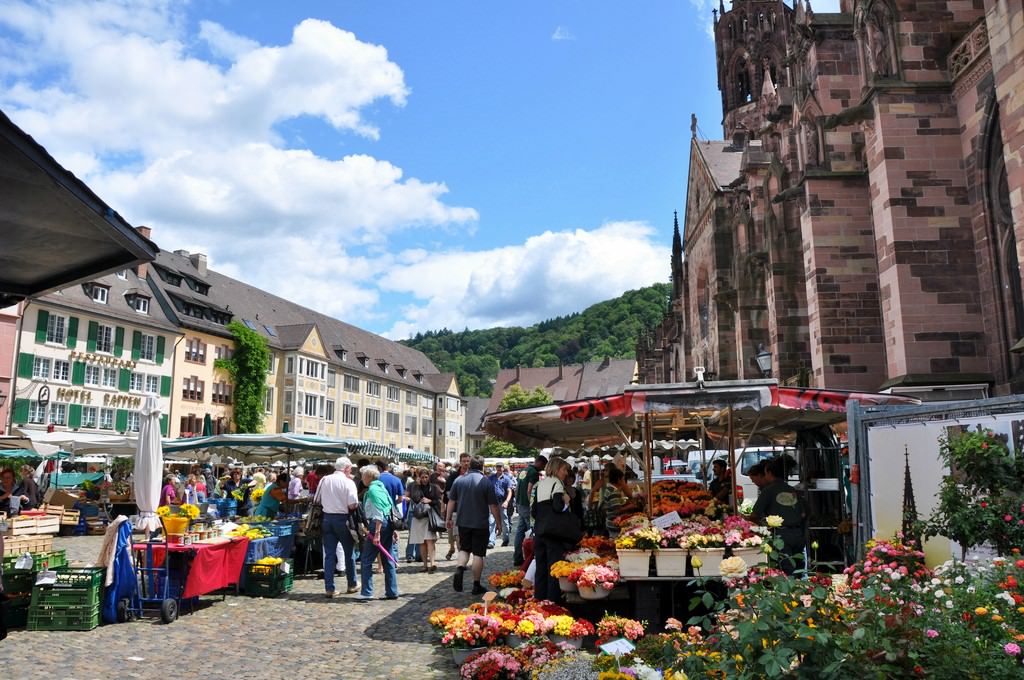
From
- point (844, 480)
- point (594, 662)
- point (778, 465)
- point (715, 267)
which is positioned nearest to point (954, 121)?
point (844, 480)

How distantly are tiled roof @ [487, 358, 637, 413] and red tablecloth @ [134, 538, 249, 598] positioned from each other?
86.6m

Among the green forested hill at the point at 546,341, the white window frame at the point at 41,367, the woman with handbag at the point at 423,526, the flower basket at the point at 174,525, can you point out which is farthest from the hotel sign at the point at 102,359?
the green forested hill at the point at 546,341

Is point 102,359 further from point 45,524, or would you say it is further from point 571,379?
point 571,379

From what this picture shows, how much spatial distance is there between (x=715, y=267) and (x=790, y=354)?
1384 centimetres

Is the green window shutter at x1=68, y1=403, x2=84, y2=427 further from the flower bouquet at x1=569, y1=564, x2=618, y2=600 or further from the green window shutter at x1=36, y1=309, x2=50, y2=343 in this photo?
the flower bouquet at x1=569, y1=564, x2=618, y2=600

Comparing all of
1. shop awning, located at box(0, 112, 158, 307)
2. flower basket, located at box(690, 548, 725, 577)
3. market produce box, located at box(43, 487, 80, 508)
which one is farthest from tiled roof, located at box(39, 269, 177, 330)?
flower basket, located at box(690, 548, 725, 577)

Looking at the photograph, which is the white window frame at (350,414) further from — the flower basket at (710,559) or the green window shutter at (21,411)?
the flower basket at (710,559)

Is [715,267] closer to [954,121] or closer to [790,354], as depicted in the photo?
[790,354]

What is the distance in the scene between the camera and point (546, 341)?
149 metres

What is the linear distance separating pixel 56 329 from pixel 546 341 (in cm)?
11242

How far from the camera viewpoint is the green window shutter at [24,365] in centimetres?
3781

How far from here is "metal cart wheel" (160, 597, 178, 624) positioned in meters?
9.36

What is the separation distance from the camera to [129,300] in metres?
46.2

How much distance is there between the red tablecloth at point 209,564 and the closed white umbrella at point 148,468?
1.29ft
